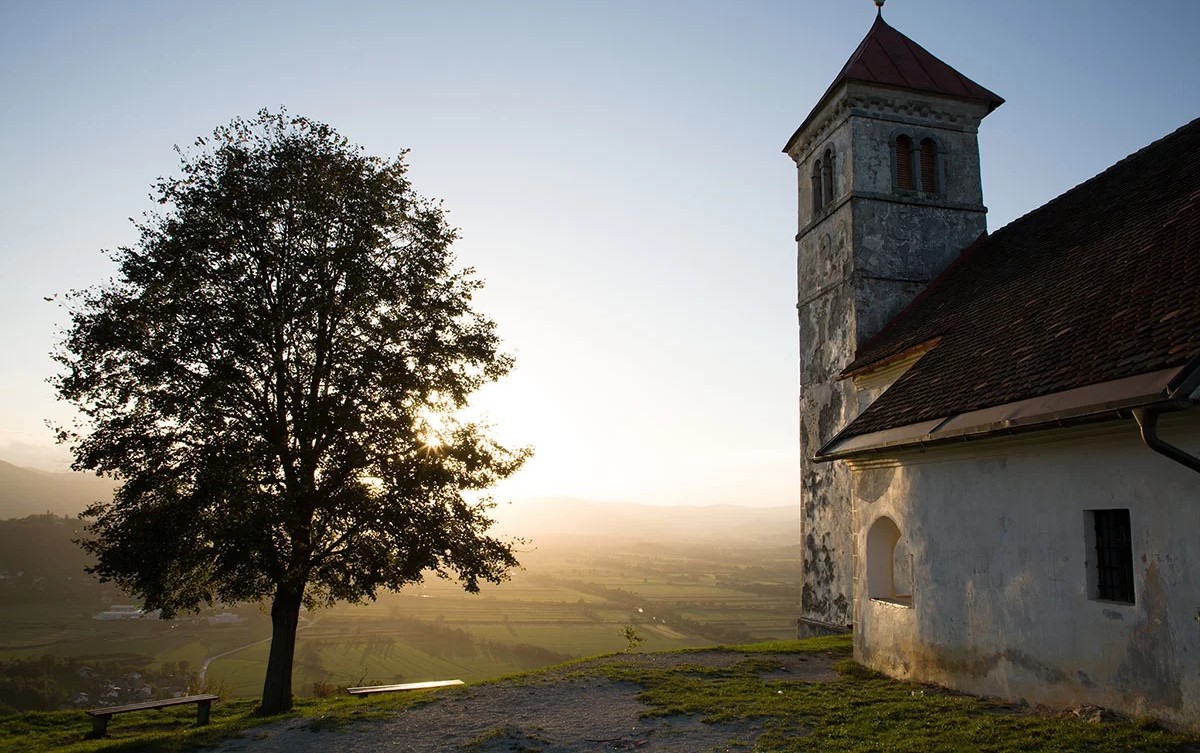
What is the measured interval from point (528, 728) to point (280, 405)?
6.91 metres

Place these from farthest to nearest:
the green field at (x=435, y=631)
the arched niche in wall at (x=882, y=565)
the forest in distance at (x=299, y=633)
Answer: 1. the green field at (x=435, y=631)
2. the forest in distance at (x=299, y=633)
3. the arched niche in wall at (x=882, y=565)

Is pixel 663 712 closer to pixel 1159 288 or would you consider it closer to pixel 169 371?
pixel 1159 288

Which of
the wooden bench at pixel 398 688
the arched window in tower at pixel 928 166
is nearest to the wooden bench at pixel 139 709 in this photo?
the wooden bench at pixel 398 688

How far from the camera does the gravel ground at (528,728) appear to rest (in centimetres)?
732

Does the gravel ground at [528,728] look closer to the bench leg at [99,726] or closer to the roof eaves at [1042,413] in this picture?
the bench leg at [99,726]

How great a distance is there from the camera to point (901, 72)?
60.4ft

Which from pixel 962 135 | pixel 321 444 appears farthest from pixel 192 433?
pixel 962 135

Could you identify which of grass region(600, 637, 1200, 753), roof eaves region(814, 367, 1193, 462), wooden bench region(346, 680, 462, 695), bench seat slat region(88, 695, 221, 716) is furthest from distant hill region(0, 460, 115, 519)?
roof eaves region(814, 367, 1193, 462)

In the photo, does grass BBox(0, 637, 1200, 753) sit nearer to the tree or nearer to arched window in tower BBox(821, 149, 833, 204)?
the tree

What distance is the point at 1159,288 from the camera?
25.6ft

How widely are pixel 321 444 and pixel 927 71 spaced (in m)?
17.1

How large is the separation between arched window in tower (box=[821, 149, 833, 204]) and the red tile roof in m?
4.62

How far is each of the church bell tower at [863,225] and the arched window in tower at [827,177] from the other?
1.4 inches

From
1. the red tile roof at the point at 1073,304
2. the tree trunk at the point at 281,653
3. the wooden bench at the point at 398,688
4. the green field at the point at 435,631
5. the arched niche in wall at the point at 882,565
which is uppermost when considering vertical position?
the red tile roof at the point at 1073,304
